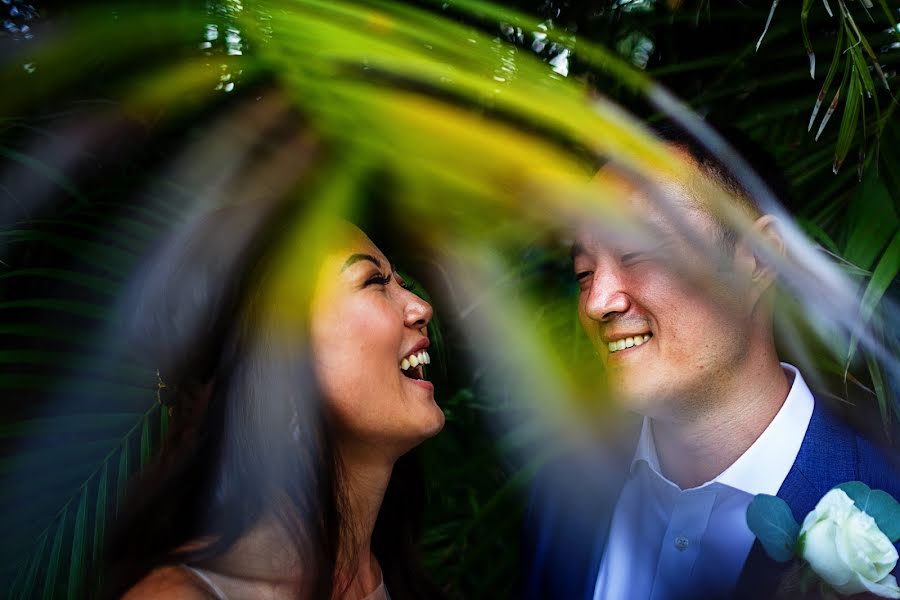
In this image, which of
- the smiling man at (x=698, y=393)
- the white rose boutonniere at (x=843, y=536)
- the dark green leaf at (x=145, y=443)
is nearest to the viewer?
the white rose boutonniere at (x=843, y=536)

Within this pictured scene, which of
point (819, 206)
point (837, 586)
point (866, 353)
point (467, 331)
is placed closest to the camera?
point (837, 586)

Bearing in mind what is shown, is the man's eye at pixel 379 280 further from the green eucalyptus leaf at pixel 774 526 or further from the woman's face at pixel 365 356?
the green eucalyptus leaf at pixel 774 526

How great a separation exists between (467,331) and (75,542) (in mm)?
442

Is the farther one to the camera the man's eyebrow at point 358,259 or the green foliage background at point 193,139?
the man's eyebrow at point 358,259

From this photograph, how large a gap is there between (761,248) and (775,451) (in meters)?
0.21

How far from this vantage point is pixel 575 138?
736mm

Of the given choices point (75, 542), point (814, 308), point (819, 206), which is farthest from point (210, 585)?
point (819, 206)

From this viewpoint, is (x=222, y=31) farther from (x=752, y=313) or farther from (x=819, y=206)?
(x=819, y=206)

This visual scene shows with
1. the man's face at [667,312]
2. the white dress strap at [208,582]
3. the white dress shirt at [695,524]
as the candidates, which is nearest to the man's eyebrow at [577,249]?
the man's face at [667,312]

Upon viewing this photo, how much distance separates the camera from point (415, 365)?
846 millimetres

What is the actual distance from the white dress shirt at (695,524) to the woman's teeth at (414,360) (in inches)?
11.1

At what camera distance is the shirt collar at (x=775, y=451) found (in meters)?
0.84

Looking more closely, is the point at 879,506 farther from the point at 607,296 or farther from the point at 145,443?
the point at 145,443

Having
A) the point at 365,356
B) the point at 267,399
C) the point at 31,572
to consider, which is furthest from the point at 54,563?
the point at 365,356
